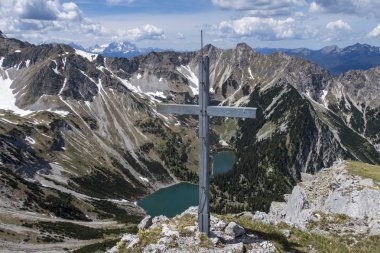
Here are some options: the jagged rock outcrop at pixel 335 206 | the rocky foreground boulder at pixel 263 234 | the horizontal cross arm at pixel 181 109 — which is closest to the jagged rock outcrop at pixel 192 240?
the rocky foreground boulder at pixel 263 234

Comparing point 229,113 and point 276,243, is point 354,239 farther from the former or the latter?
point 229,113

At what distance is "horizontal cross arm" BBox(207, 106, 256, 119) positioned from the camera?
27.0 meters

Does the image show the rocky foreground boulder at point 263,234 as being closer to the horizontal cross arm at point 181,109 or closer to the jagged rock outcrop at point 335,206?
the jagged rock outcrop at point 335,206

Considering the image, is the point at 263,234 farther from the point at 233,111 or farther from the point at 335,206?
the point at 335,206

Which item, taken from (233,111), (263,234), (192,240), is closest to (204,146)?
(233,111)

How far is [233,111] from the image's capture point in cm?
2830

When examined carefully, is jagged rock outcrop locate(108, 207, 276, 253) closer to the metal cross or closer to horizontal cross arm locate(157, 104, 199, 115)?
the metal cross

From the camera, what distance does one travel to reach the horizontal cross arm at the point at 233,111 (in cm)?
2695

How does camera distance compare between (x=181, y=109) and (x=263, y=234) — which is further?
(x=263, y=234)

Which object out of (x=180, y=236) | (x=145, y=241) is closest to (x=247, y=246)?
(x=180, y=236)

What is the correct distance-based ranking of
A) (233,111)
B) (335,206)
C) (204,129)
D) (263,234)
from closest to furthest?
(233,111) → (204,129) → (263,234) → (335,206)

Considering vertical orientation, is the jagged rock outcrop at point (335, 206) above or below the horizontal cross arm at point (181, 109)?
below

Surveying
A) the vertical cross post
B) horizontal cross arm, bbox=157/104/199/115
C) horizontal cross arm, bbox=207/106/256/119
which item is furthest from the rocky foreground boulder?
horizontal cross arm, bbox=207/106/256/119

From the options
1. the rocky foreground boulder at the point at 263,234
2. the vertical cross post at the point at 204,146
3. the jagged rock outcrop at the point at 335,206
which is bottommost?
the jagged rock outcrop at the point at 335,206
